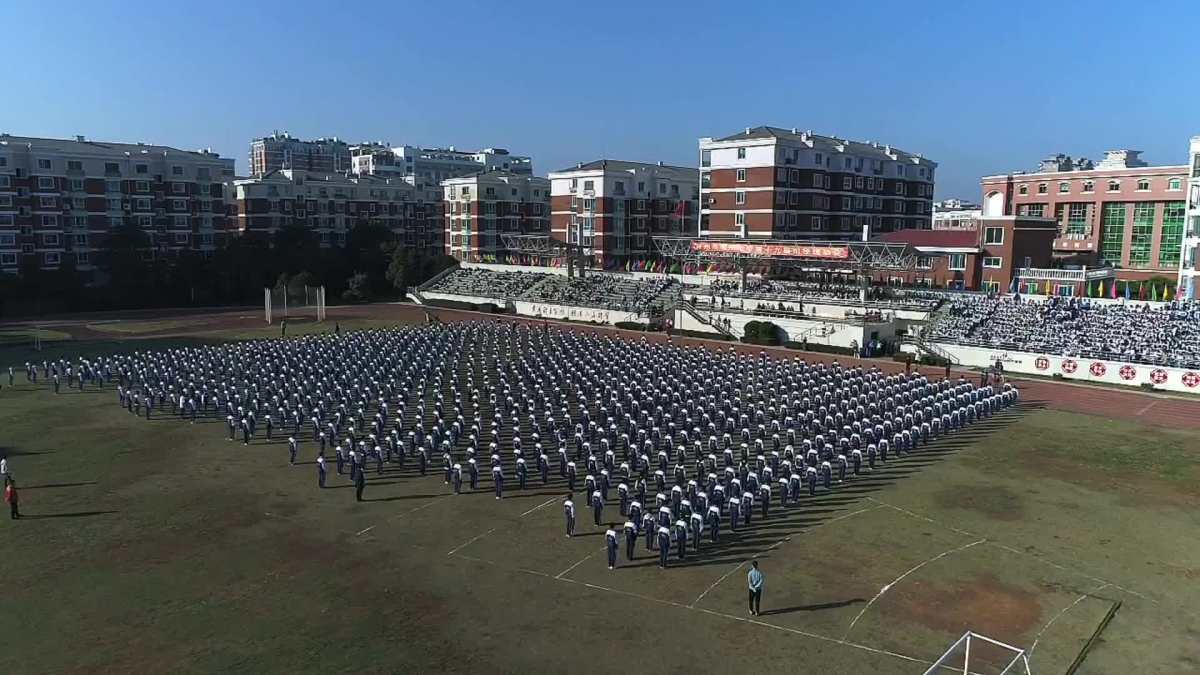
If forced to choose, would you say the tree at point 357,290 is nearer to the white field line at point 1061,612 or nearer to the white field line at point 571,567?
the white field line at point 571,567

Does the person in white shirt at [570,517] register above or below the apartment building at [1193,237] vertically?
below

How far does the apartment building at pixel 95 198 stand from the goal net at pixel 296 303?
15331 mm

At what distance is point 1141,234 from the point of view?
65.3 m

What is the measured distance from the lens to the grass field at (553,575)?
12633mm

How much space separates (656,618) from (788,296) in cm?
3954

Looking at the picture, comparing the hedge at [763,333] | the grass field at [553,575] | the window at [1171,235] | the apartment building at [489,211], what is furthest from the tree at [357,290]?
the window at [1171,235]

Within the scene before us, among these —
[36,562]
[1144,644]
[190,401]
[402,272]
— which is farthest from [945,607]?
[402,272]

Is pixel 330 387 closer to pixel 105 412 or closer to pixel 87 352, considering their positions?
pixel 105 412

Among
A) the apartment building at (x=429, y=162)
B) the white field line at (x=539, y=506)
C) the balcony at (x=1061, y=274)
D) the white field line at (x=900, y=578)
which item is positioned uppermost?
A: the apartment building at (x=429, y=162)

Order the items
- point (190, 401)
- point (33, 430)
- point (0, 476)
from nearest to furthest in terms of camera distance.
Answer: point (0, 476) → point (33, 430) → point (190, 401)

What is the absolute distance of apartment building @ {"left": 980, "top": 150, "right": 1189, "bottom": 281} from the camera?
6322cm

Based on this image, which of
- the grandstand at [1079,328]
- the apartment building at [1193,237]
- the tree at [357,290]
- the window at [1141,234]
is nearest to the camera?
the grandstand at [1079,328]

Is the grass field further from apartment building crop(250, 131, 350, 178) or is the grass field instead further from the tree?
apartment building crop(250, 131, 350, 178)

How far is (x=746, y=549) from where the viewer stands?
16.8 m
